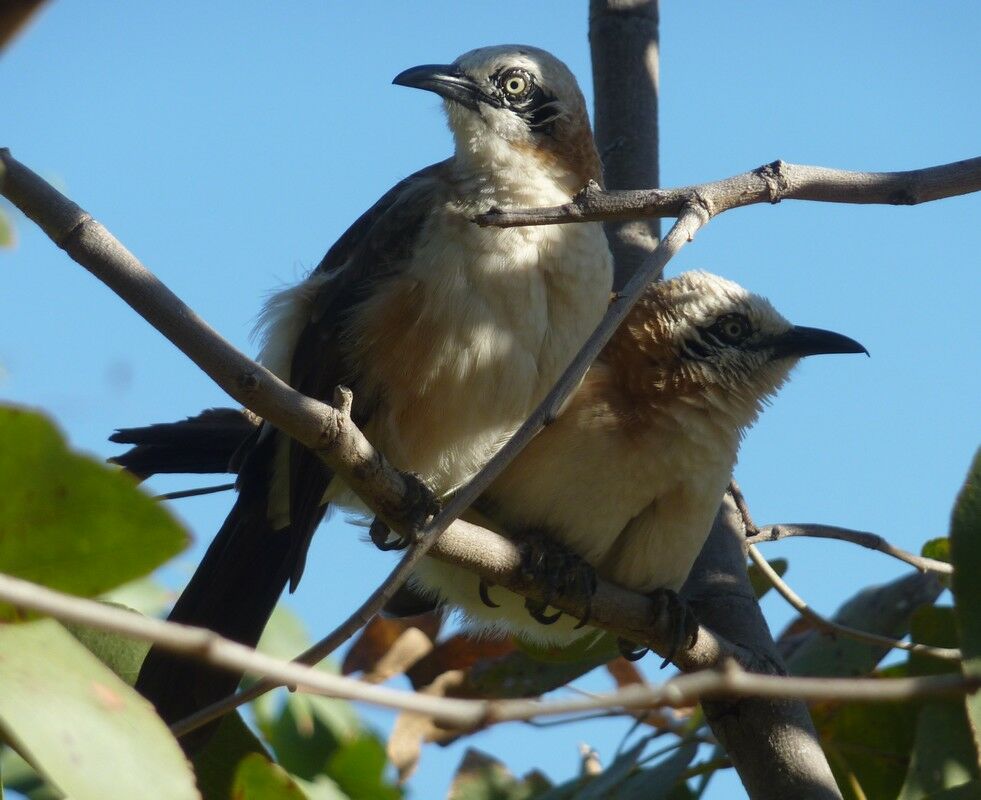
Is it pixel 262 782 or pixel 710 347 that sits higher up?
pixel 710 347

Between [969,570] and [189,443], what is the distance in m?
2.38

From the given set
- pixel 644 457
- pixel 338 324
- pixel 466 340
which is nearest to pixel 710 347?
pixel 644 457

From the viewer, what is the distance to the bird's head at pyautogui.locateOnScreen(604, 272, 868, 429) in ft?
13.0

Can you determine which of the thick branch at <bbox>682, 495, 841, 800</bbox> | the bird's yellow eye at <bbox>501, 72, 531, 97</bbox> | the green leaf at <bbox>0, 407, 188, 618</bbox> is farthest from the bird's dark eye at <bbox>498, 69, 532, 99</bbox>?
the green leaf at <bbox>0, 407, 188, 618</bbox>

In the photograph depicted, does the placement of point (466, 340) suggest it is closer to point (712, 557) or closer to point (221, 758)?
point (712, 557)

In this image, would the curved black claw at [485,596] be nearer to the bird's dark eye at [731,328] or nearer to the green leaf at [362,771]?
the green leaf at [362,771]

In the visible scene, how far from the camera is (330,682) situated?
1.19m

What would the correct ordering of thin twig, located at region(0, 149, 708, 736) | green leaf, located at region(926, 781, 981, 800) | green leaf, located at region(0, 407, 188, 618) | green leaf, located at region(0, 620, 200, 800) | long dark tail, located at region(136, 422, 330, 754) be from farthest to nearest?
long dark tail, located at region(136, 422, 330, 754) → green leaf, located at region(926, 781, 981, 800) → thin twig, located at region(0, 149, 708, 736) → green leaf, located at region(0, 407, 188, 618) → green leaf, located at region(0, 620, 200, 800)

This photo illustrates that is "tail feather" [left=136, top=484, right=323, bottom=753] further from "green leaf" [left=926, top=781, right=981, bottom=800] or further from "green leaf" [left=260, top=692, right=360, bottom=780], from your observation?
"green leaf" [left=926, top=781, right=981, bottom=800]

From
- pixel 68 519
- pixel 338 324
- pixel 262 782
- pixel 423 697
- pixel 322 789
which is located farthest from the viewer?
pixel 338 324

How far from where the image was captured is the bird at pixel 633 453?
12.1 feet

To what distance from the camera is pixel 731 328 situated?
13.7 ft

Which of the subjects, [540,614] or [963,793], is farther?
[540,614]


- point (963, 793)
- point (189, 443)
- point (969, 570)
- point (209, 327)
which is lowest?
point (963, 793)
